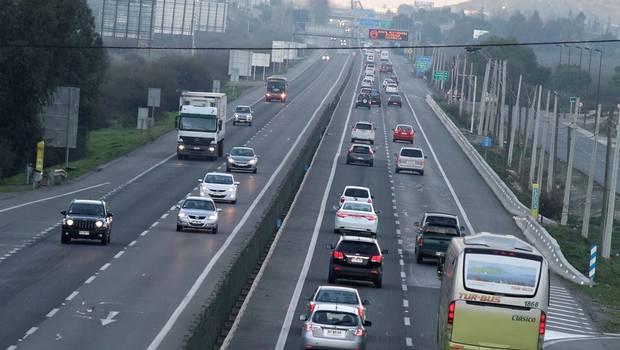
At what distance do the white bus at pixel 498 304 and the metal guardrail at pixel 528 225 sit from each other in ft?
69.2

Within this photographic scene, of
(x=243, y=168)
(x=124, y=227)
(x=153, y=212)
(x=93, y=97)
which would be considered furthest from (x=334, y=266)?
(x=93, y=97)

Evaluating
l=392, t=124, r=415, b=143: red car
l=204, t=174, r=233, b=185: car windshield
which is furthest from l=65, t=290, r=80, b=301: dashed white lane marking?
l=392, t=124, r=415, b=143: red car

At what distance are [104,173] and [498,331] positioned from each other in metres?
45.7

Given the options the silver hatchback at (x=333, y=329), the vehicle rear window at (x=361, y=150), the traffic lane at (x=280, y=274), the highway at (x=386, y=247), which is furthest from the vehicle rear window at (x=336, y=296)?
the vehicle rear window at (x=361, y=150)

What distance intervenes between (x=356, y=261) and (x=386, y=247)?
1112cm

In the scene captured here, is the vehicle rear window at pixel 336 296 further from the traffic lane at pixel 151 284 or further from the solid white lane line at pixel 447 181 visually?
the solid white lane line at pixel 447 181

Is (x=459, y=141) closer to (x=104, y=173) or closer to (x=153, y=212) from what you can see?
(x=104, y=173)

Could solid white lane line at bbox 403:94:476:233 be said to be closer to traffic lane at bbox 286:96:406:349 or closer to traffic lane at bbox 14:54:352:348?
traffic lane at bbox 286:96:406:349

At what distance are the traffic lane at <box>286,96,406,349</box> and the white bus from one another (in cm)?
464

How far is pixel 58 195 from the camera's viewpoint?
186 ft

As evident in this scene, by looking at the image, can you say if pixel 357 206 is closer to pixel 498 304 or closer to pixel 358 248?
pixel 358 248

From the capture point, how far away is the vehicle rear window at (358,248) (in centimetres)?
3712

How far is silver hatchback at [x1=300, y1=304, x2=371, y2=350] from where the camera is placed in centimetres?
2545

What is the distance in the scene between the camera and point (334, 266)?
37.2 m
